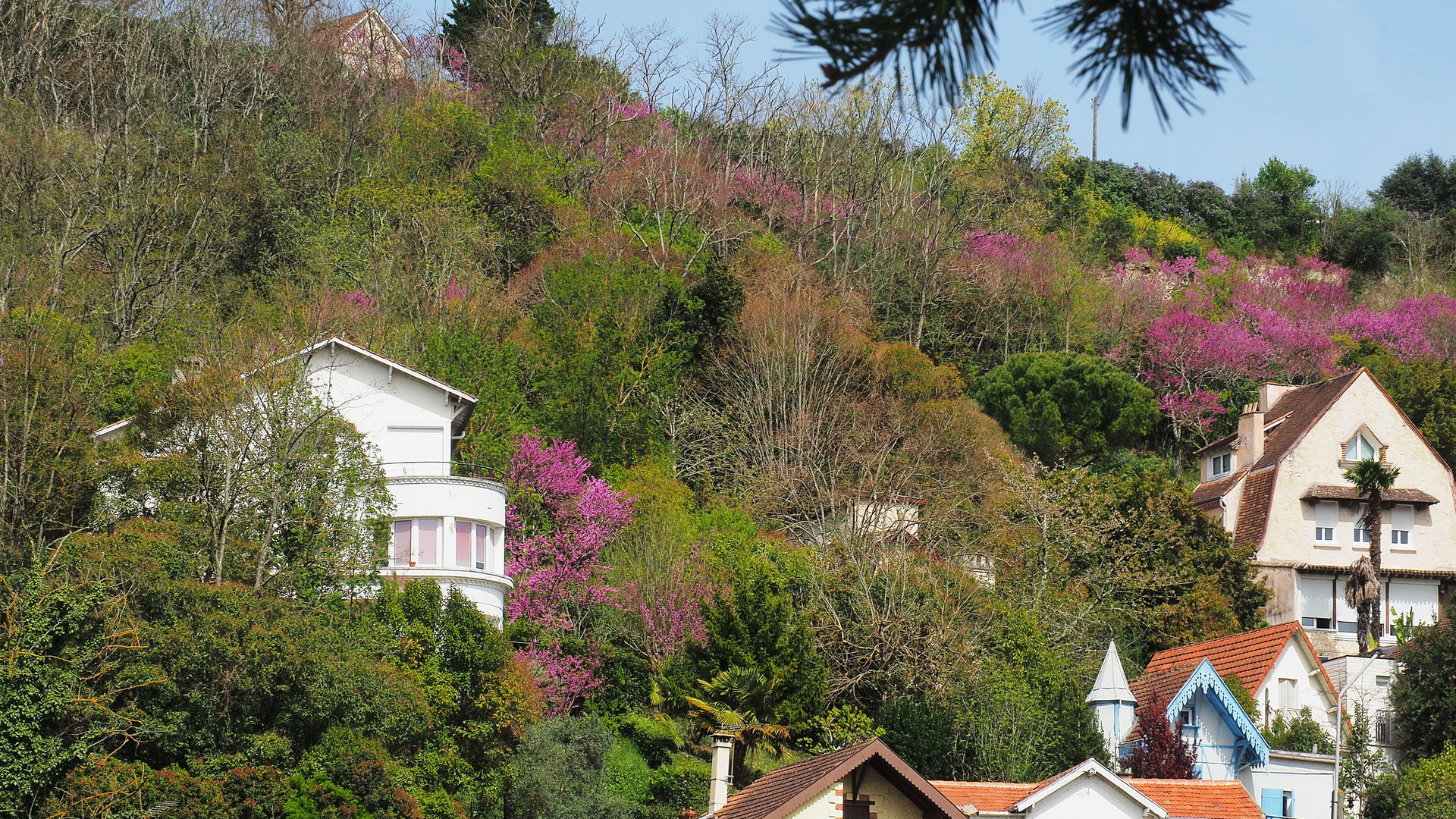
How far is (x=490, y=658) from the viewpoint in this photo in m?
32.2

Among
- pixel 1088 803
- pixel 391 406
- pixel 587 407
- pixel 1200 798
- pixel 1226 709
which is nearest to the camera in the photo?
pixel 1088 803

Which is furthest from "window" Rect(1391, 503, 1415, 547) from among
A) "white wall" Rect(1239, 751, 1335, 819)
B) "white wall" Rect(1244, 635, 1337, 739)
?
"white wall" Rect(1239, 751, 1335, 819)

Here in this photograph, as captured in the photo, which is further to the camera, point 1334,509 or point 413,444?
point 1334,509

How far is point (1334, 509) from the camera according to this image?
176 feet

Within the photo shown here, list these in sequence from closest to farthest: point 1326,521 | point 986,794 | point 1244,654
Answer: point 986,794
point 1244,654
point 1326,521

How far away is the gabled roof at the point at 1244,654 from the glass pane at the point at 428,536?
59.8 feet

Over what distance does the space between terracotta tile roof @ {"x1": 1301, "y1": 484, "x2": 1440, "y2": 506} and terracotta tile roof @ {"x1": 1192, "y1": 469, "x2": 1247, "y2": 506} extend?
9.05 feet

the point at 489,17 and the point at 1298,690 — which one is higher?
the point at 489,17

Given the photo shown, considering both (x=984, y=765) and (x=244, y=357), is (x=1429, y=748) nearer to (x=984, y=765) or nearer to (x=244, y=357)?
(x=984, y=765)

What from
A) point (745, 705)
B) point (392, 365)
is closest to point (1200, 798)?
point (745, 705)

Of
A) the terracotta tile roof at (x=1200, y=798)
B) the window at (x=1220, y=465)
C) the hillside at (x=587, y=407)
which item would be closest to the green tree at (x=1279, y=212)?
the hillside at (x=587, y=407)

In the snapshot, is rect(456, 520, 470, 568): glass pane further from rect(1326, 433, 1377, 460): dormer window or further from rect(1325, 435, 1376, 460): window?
rect(1326, 433, 1377, 460): dormer window

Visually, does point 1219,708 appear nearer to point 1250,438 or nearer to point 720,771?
point 720,771

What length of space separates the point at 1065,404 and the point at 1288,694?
15.6m
